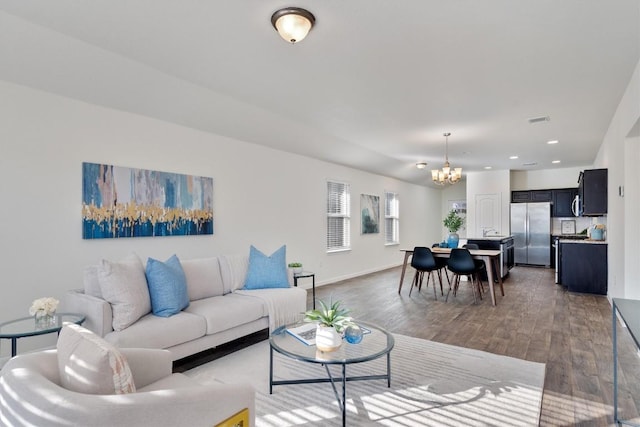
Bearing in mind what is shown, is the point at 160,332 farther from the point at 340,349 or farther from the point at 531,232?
the point at 531,232

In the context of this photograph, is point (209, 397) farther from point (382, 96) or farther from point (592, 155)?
point (592, 155)

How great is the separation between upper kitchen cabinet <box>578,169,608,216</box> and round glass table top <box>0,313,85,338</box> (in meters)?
6.78

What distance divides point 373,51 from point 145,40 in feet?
5.97

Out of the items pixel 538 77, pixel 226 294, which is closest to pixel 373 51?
pixel 538 77

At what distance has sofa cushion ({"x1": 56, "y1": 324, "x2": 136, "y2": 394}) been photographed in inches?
49.5

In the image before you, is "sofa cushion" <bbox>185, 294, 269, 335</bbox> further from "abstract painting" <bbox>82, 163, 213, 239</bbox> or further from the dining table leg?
the dining table leg

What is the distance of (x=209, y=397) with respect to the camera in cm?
136

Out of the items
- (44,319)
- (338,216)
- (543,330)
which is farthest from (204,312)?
(338,216)

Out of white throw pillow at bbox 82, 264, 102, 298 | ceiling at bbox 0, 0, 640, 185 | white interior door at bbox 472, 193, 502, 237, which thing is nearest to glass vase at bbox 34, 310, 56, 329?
white throw pillow at bbox 82, 264, 102, 298

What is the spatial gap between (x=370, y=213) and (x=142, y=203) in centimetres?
538

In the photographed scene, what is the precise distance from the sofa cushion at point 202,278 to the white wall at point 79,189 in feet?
2.52

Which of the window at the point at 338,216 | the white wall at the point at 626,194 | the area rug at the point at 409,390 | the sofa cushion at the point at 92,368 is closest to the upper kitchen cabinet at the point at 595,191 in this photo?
the white wall at the point at 626,194

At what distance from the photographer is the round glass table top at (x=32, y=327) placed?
88.7 inches

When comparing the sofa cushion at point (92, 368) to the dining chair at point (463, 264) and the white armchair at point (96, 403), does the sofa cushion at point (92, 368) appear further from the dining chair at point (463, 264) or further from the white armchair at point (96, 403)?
the dining chair at point (463, 264)
